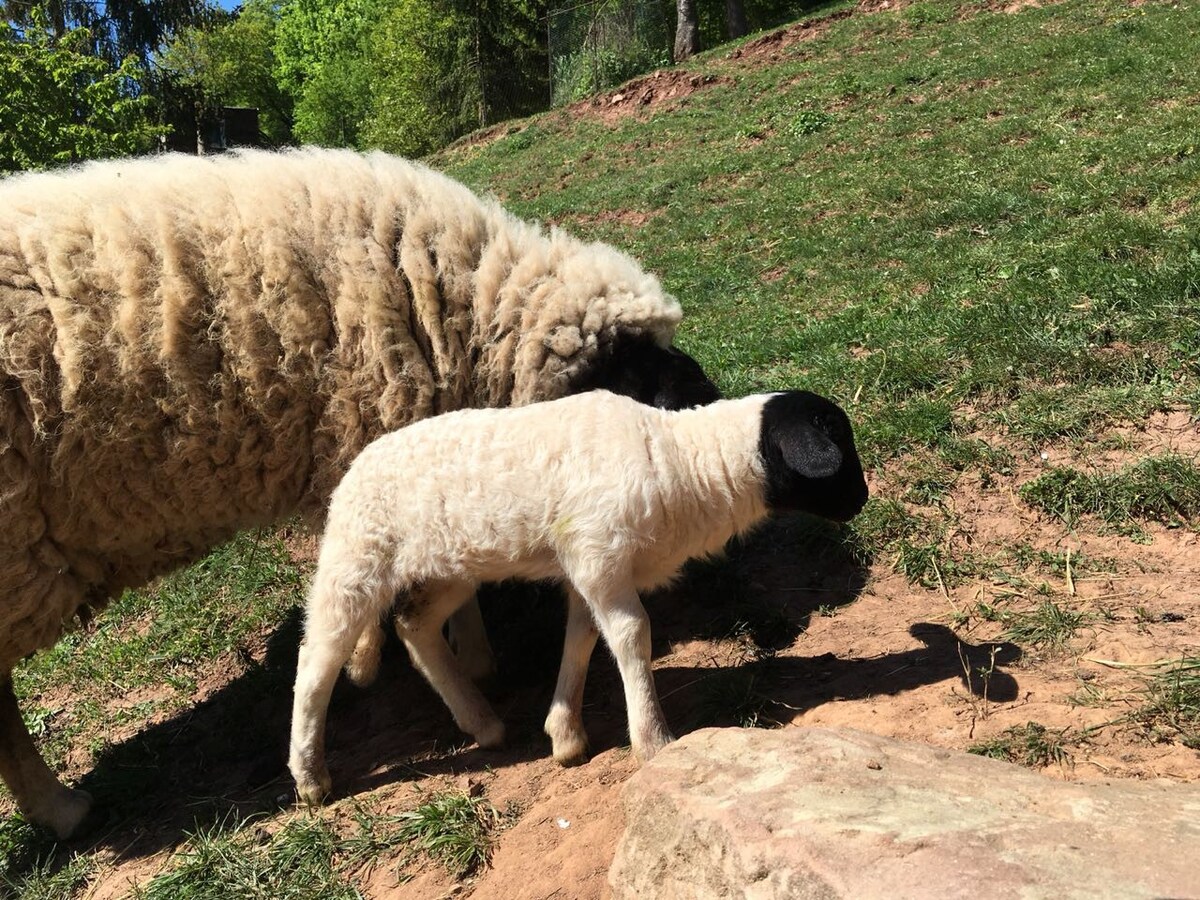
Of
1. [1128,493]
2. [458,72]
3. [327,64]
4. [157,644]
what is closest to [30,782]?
[157,644]

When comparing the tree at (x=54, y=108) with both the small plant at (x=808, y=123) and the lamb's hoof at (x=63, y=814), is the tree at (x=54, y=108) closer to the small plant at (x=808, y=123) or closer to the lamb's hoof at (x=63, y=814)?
the small plant at (x=808, y=123)

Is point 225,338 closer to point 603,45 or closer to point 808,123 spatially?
point 808,123

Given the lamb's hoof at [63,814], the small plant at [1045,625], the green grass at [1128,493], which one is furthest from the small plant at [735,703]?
the lamb's hoof at [63,814]

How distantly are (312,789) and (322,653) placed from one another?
0.59m

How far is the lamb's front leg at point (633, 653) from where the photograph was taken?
10.3 ft

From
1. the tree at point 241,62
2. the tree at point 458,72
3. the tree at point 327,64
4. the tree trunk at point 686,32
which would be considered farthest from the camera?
the tree at point 327,64

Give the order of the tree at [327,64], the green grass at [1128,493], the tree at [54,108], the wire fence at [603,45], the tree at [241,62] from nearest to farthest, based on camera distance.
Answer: the green grass at [1128,493] < the tree at [54,108] < the wire fence at [603,45] < the tree at [241,62] < the tree at [327,64]

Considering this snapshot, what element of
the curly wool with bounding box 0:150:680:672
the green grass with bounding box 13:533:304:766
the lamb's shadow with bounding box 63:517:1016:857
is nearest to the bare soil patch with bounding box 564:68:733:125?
the green grass with bounding box 13:533:304:766

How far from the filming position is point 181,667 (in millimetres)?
5535

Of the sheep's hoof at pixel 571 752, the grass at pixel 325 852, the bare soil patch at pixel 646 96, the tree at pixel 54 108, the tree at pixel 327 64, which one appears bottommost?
the grass at pixel 325 852

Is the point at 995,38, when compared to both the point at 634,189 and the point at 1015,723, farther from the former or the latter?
the point at 1015,723

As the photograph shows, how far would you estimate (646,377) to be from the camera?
432 cm

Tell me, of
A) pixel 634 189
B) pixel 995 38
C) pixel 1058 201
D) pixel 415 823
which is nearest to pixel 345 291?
pixel 415 823

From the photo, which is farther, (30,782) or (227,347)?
(30,782)
